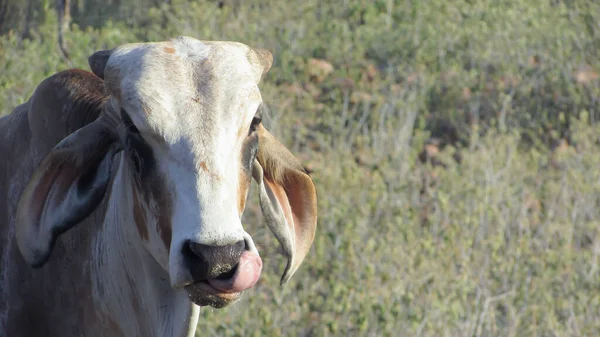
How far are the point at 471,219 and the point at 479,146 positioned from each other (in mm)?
1117

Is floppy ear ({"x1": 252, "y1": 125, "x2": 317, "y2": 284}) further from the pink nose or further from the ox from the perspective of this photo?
the pink nose

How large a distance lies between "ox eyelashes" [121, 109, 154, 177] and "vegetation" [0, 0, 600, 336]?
1.12 m

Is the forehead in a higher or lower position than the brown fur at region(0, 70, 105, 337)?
higher

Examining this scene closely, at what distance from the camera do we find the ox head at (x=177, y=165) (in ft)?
9.68

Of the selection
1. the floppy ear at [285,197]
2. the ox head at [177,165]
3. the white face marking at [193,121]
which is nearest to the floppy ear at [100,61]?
the ox head at [177,165]

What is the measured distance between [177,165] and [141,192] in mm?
225

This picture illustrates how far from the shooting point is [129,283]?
353 centimetres

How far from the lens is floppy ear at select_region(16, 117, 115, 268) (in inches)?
134

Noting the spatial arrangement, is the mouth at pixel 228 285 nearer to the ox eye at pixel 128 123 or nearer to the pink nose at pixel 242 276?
the pink nose at pixel 242 276

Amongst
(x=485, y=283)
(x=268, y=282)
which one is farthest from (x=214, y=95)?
(x=485, y=283)

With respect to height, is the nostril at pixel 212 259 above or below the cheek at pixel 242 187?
below

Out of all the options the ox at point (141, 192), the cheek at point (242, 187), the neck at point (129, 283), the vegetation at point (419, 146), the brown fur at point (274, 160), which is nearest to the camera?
the ox at point (141, 192)

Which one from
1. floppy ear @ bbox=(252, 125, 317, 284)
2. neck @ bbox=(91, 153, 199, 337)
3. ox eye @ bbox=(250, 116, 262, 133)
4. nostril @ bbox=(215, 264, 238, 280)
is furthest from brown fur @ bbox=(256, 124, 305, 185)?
nostril @ bbox=(215, 264, 238, 280)

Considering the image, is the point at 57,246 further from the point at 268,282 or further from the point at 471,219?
the point at 471,219
